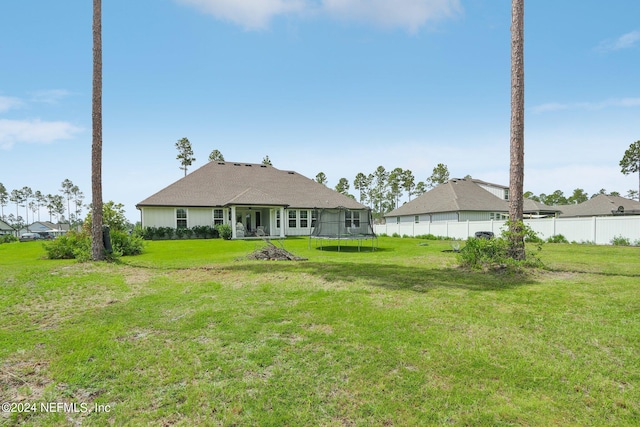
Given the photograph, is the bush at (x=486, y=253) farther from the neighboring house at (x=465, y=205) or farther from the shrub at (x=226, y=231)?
the neighboring house at (x=465, y=205)

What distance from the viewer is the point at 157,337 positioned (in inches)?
160

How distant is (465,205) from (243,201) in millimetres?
20671

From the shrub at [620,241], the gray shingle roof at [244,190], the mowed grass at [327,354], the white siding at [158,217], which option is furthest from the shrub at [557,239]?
the white siding at [158,217]

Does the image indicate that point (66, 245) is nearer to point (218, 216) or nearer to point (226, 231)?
point (226, 231)

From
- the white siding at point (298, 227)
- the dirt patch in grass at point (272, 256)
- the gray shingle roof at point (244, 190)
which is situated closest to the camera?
the dirt patch in grass at point (272, 256)

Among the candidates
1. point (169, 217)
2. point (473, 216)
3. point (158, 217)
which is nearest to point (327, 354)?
point (169, 217)

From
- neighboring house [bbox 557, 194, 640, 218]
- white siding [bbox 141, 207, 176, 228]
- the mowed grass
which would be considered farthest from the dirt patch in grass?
neighboring house [bbox 557, 194, 640, 218]

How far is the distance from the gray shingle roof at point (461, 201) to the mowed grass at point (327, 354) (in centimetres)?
2585

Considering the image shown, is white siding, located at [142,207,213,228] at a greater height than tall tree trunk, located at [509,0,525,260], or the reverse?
tall tree trunk, located at [509,0,525,260]

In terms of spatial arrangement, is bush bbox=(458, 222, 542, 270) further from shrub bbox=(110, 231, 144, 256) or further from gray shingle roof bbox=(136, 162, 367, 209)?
gray shingle roof bbox=(136, 162, 367, 209)

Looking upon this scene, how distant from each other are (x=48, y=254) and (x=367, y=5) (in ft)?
52.8

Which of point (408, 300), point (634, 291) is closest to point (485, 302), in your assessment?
point (408, 300)

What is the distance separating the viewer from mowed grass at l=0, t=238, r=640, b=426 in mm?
2574

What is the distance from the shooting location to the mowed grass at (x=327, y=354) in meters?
2.57
